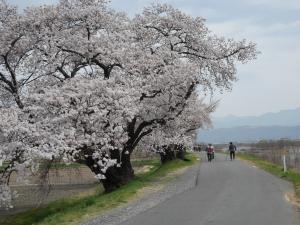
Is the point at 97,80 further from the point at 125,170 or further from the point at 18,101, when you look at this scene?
the point at 125,170

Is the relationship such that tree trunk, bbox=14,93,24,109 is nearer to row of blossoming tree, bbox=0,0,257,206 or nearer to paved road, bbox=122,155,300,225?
row of blossoming tree, bbox=0,0,257,206

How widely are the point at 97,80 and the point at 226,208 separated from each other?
10.1m

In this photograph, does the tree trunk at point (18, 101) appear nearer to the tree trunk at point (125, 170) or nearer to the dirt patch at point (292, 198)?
the tree trunk at point (125, 170)

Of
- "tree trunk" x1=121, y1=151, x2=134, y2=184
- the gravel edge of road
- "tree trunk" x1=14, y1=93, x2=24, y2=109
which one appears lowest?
the gravel edge of road

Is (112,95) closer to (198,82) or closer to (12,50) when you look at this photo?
(12,50)

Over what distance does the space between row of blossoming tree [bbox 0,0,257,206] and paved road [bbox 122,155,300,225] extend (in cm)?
508

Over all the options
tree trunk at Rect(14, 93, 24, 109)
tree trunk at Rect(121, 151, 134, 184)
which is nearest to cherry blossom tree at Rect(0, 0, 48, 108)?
tree trunk at Rect(14, 93, 24, 109)

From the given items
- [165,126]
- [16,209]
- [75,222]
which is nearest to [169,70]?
[165,126]

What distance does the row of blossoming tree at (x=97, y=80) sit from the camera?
20531mm

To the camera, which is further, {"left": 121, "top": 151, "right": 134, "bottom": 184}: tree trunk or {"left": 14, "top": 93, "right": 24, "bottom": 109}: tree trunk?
{"left": 121, "top": 151, "right": 134, "bottom": 184}: tree trunk

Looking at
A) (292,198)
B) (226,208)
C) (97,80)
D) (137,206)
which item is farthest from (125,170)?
(226,208)

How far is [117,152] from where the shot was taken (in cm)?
2709

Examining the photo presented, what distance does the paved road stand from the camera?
12.8m

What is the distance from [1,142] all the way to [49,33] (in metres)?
6.85
